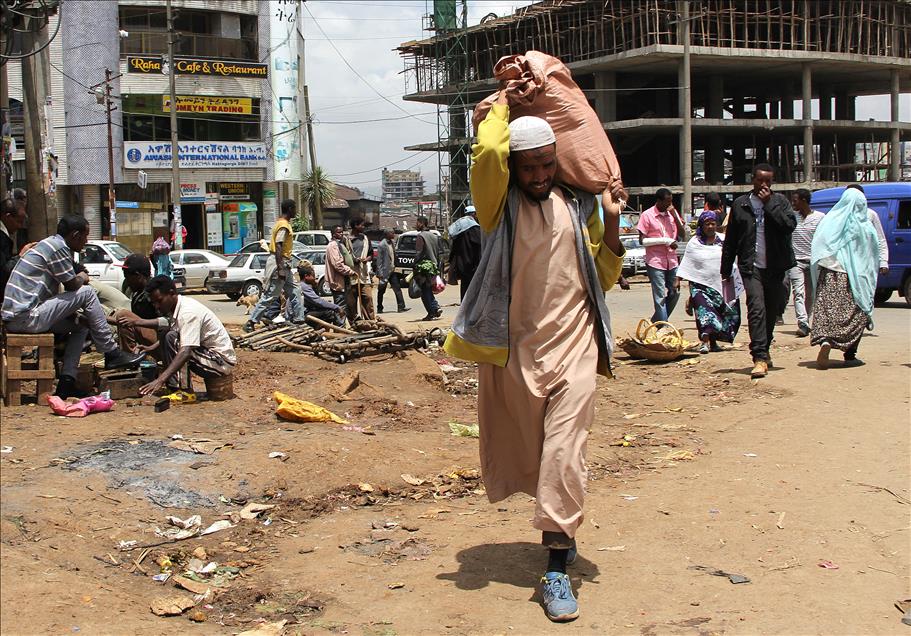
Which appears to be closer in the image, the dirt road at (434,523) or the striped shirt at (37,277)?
the dirt road at (434,523)

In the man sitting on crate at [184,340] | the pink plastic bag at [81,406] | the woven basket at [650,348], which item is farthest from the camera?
the woven basket at [650,348]

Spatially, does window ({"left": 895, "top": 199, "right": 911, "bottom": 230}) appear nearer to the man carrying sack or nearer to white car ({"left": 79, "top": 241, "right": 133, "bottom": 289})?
the man carrying sack

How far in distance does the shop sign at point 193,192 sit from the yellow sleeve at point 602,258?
39.3 m

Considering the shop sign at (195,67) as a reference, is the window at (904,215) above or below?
below

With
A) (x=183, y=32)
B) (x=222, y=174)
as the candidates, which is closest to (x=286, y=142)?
(x=222, y=174)

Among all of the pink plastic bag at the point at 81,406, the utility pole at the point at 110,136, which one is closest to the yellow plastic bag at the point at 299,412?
the pink plastic bag at the point at 81,406

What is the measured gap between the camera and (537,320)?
407cm

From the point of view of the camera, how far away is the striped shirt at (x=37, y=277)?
7152mm

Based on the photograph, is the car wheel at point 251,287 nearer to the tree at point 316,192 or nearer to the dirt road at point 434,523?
the dirt road at point 434,523

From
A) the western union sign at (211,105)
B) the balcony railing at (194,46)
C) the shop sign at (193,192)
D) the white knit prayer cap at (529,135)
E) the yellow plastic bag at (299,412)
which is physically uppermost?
the balcony railing at (194,46)

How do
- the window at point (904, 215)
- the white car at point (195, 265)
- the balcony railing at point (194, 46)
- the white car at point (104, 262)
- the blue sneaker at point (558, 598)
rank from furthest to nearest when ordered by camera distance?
the balcony railing at point (194, 46), the white car at point (195, 265), the white car at point (104, 262), the window at point (904, 215), the blue sneaker at point (558, 598)

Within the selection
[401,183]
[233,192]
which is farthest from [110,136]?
[401,183]

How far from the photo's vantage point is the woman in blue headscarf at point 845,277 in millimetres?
9344

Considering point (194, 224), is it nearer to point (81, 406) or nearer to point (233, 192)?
point (233, 192)
